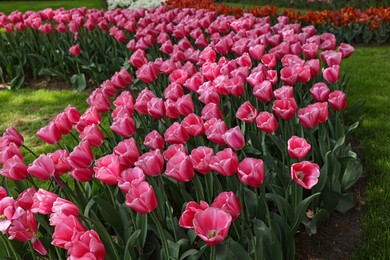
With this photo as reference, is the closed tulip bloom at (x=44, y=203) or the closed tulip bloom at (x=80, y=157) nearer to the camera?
the closed tulip bloom at (x=44, y=203)

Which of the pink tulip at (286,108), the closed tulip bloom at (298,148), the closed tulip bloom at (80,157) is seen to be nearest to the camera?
the closed tulip bloom at (80,157)

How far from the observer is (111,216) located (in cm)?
207

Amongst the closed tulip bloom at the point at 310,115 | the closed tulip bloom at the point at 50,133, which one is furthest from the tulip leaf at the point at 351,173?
the closed tulip bloom at the point at 50,133

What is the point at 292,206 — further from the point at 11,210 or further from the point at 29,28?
the point at 29,28

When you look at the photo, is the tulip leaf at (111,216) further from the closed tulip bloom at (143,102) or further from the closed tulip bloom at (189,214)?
the closed tulip bloom at (143,102)

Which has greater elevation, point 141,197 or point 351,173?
point 141,197

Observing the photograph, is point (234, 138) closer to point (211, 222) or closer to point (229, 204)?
point (229, 204)

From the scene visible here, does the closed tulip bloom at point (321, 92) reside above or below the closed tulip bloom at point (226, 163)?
below

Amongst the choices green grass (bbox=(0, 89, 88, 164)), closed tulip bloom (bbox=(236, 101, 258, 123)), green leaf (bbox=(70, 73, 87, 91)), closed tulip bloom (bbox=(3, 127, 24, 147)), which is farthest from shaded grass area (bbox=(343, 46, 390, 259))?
green leaf (bbox=(70, 73, 87, 91))

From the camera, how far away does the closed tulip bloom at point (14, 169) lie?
1890 millimetres

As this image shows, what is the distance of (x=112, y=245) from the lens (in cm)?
178

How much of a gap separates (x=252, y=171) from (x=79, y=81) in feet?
13.8

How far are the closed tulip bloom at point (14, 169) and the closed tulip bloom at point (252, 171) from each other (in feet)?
2.88

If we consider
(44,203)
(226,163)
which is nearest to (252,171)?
(226,163)
